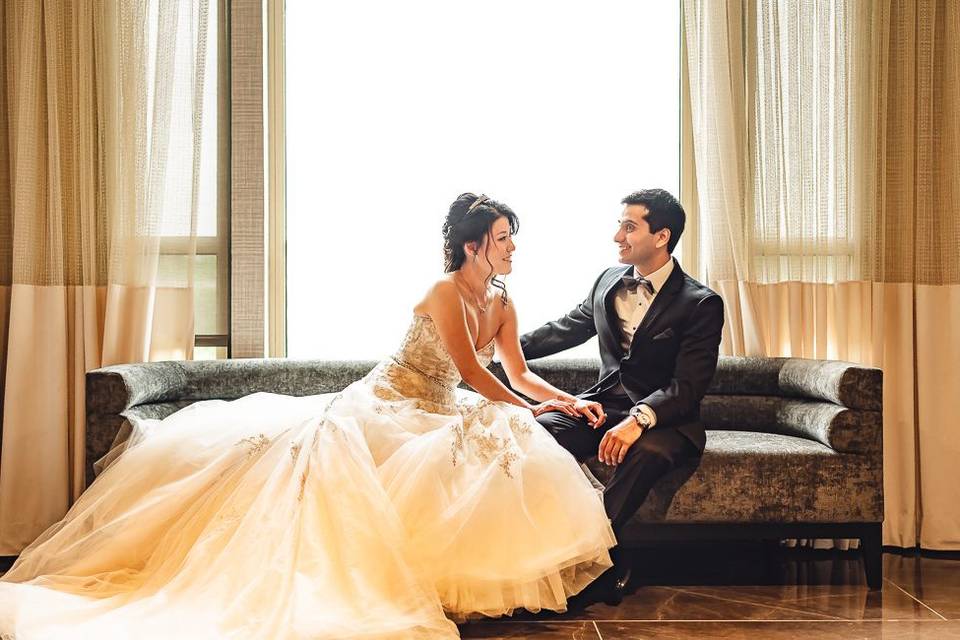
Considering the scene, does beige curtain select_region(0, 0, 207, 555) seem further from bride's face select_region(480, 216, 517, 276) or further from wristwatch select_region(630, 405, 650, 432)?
wristwatch select_region(630, 405, 650, 432)

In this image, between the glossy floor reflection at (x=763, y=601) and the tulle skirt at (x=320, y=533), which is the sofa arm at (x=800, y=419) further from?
the tulle skirt at (x=320, y=533)

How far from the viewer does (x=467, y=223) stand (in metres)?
3.15

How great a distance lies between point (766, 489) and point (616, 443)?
596 mm

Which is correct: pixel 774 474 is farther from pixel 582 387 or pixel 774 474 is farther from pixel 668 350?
pixel 582 387

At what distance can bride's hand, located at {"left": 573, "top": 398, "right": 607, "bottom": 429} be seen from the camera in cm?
318

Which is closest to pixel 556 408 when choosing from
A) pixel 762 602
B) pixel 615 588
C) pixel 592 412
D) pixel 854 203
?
pixel 592 412

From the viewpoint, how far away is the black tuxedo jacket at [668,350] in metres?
3.09

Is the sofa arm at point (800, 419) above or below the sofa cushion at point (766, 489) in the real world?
above

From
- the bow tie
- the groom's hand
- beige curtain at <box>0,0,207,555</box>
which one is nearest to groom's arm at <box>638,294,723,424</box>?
the groom's hand

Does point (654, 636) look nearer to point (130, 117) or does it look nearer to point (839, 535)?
point (839, 535)

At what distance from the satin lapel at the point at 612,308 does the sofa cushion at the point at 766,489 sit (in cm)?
58

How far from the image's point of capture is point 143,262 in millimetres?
3807

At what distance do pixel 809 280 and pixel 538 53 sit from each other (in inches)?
66.3

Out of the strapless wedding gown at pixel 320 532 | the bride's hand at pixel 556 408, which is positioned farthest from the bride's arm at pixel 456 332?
the bride's hand at pixel 556 408
